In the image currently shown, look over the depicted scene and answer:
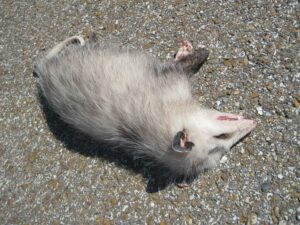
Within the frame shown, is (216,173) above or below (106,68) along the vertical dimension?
below

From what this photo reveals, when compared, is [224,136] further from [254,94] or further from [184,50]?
[184,50]

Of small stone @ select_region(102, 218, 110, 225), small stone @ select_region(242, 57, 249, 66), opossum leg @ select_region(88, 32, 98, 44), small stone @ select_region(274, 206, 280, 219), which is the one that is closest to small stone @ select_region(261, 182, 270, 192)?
small stone @ select_region(274, 206, 280, 219)

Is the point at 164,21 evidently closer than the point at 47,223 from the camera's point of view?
No

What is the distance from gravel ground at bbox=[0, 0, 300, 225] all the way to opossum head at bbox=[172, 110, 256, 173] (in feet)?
0.26

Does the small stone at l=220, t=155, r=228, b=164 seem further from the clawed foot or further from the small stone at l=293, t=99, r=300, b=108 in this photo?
the clawed foot

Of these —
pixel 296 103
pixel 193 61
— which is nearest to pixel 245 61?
pixel 193 61

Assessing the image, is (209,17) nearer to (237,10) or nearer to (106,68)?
(237,10)

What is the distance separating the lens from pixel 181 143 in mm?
2684

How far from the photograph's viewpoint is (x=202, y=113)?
9.53 feet

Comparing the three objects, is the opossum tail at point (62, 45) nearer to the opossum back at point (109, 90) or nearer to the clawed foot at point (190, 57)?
the opossum back at point (109, 90)

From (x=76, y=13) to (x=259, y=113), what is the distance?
6.64ft

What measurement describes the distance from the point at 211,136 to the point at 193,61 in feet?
2.16

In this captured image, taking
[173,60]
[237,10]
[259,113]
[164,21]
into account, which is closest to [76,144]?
[173,60]

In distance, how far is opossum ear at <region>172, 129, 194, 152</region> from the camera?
2594 mm
